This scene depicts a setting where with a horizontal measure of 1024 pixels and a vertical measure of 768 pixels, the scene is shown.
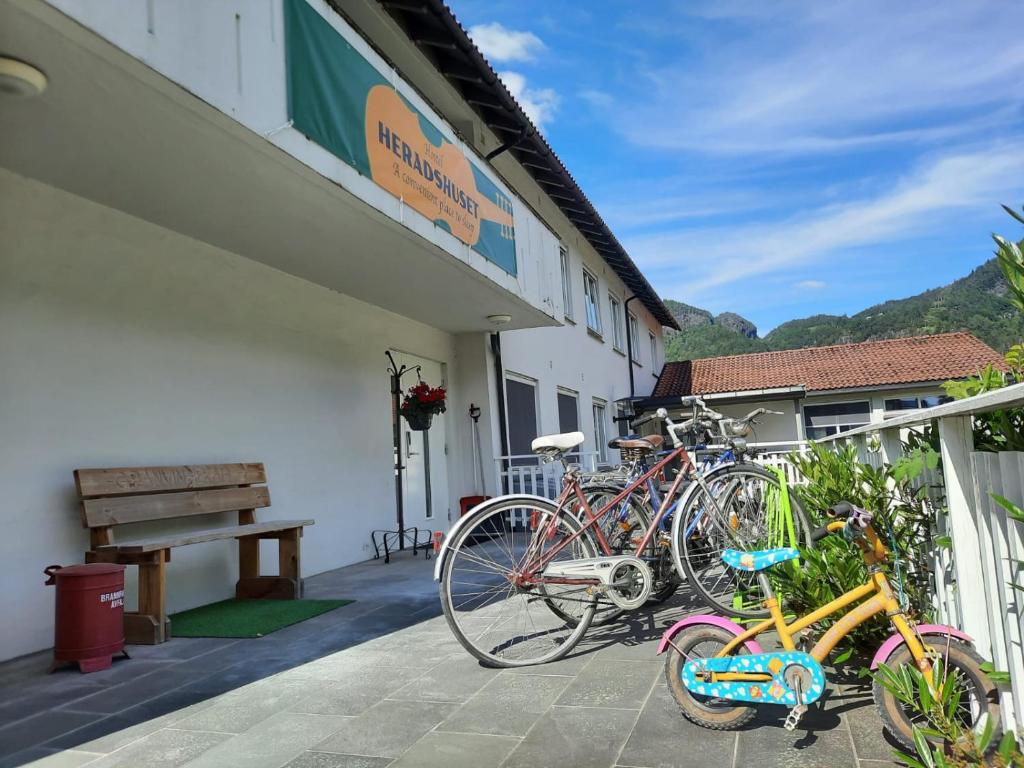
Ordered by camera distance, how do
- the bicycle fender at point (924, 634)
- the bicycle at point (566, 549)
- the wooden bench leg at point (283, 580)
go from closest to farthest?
the bicycle fender at point (924, 634)
the bicycle at point (566, 549)
the wooden bench leg at point (283, 580)

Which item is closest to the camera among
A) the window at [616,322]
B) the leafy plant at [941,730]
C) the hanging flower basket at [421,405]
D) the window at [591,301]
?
the leafy plant at [941,730]

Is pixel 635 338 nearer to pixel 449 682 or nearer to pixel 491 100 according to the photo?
pixel 491 100

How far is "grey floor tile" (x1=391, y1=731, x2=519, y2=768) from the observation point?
2.31 metres

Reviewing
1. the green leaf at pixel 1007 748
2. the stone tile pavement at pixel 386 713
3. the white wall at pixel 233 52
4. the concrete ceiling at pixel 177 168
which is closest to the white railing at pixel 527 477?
the concrete ceiling at pixel 177 168

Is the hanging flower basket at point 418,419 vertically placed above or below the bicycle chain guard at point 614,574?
above

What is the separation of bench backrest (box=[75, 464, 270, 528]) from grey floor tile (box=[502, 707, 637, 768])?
307cm

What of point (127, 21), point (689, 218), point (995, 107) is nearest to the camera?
point (127, 21)

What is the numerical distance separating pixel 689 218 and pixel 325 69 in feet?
81.7

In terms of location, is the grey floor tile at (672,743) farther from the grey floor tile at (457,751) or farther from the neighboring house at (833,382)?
the neighboring house at (833,382)

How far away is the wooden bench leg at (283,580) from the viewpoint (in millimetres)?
5344

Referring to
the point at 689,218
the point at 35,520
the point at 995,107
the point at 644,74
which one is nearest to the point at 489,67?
the point at 644,74

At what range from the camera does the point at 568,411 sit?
43.2 feet

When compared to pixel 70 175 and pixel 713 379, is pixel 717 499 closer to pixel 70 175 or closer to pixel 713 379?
pixel 70 175

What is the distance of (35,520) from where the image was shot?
13.1ft
